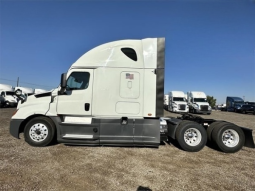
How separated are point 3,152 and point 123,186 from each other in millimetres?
3958

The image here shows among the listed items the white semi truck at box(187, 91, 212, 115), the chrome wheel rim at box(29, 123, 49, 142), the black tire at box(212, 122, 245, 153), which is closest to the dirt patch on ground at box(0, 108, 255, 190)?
the black tire at box(212, 122, 245, 153)

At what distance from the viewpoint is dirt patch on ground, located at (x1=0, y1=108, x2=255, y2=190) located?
3.69 metres

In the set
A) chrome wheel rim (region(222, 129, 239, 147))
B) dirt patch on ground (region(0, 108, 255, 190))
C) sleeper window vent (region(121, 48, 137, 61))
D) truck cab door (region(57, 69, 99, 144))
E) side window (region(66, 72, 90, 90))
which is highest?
sleeper window vent (region(121, 48, 137, 61))

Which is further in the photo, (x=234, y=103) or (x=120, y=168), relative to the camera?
(x=234, y=103)

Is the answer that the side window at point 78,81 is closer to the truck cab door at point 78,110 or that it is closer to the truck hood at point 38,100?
the truck cab door at point 78,110

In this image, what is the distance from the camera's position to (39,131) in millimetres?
Answer: 5914

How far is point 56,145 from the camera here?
623 centimetres

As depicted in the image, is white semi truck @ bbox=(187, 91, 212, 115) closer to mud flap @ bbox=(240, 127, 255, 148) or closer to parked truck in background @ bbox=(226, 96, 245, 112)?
parked truck in background @ bbox=(226, 96, 245, 112)

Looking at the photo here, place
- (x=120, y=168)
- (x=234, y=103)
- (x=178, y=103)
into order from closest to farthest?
(x=120, y=168) < (x=178, y=103) < (x=234, y=103)

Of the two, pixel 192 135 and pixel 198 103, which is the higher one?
pixel 198 103

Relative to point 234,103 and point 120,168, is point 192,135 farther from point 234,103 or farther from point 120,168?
point 234,103

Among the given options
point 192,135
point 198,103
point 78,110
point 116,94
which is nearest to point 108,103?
point 116,94

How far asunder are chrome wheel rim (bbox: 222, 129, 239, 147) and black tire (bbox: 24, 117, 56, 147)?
18.5 ft

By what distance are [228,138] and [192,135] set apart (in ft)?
4.13
